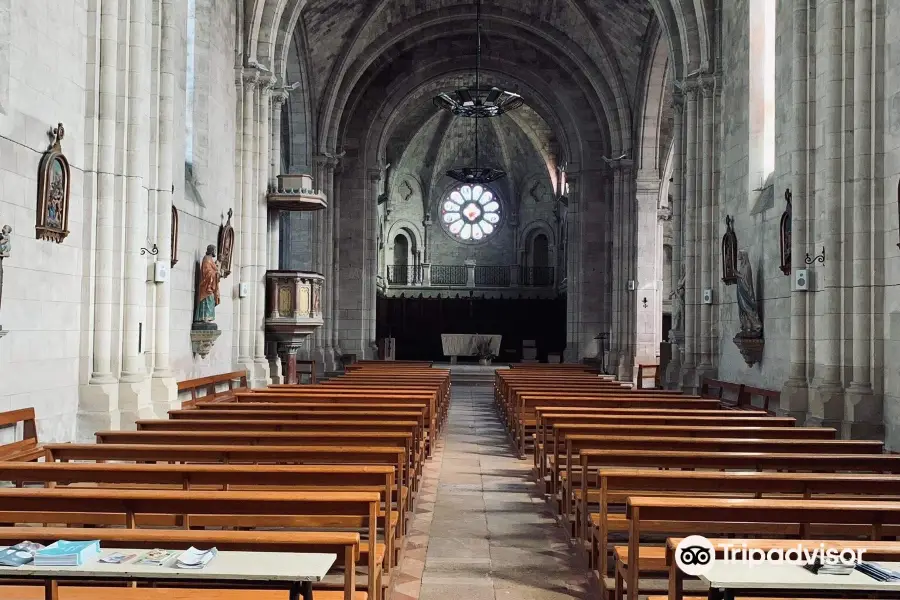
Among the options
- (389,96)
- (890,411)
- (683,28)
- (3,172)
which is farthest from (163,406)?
(389,96)

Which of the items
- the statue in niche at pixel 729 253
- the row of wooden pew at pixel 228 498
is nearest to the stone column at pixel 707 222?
the statue in niche at pixel 729 253

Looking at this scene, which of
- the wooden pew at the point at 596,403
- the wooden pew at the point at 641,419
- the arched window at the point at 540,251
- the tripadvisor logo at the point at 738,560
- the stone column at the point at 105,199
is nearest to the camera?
the tripadvisor logo at the point at 738,560

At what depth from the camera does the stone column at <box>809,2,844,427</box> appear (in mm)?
10227

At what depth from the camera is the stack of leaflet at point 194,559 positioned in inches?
118

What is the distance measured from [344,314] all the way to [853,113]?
2036cm

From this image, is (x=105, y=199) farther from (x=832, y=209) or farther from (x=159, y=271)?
(x=832, y=209)

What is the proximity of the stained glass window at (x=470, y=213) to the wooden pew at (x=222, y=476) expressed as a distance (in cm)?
3893

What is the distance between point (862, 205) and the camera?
10039 mm

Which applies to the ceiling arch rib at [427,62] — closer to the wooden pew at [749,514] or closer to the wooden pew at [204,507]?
the wooden pew at [749,514]

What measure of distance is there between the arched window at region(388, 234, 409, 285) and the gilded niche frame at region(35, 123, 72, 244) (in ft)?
108

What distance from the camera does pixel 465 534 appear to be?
6895mm

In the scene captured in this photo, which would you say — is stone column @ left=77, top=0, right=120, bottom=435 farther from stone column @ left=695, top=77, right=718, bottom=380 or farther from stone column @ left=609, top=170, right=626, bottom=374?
stone column @ left=609, top=170, right=626, bottom=374

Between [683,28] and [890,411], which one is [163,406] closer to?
[890,411]

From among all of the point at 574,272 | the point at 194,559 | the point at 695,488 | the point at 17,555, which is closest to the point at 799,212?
the point at 695,488
